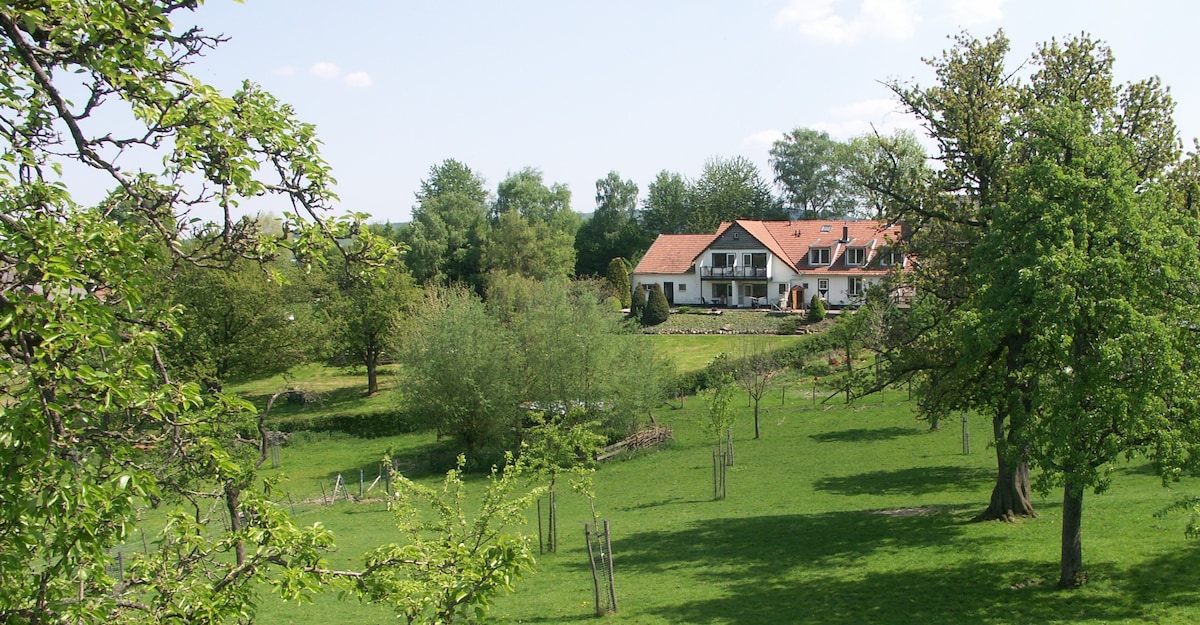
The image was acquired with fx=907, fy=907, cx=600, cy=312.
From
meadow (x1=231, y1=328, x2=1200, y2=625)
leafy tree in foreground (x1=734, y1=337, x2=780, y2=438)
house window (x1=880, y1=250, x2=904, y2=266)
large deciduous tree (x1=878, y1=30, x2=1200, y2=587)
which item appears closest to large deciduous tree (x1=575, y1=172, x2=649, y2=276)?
leafy tree in foreground (x1=734, y1=337, x2=780, y2=438)

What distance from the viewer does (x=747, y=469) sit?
32.9m

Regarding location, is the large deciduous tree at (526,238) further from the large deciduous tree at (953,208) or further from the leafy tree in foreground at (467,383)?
the large deciduous tree at (953,208)

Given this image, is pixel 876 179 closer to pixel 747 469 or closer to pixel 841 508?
pixel 841 508

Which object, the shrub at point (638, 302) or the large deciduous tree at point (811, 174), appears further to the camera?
the large deciduous tree at point (811, 174)

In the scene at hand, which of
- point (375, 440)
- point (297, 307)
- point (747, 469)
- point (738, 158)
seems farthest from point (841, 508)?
point (738, 158)

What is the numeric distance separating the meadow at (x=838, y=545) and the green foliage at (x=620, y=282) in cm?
4000

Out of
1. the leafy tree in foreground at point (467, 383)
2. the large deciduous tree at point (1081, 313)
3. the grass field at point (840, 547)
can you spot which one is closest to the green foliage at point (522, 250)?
the leafy tree in foreground at point (467, 383)

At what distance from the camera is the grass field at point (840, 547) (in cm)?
1563

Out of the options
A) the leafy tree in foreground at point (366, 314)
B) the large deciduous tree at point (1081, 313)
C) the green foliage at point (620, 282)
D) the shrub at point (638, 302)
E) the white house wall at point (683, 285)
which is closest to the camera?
the large deciduous tree at point (1081, 313)

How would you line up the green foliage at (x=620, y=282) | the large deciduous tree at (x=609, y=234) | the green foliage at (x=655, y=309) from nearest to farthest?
the green foliage at (x=655, y=309)
the green foliage at (x=620, y=282)
the large deciduous tree at (x=609, y=234)

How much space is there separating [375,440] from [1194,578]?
39035 millimetres

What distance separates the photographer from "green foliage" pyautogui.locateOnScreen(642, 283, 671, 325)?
2655 inches

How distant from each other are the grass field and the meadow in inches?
2.1

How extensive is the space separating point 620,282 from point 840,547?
190 feet
